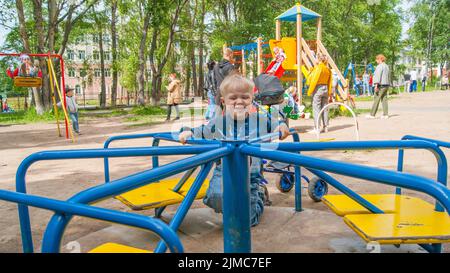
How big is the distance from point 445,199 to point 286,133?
1595 millimetres

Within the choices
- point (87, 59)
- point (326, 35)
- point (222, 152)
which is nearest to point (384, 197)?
point (222, 152)

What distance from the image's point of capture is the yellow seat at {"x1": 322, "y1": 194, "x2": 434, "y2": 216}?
2.56 m

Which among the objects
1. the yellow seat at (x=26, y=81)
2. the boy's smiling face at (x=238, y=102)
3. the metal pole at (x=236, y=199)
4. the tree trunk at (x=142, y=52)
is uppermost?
the tree trunk at (x=142, y=52)

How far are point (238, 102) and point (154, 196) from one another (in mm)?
972

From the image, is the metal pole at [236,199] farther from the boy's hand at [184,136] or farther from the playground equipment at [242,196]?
the boy's hand at [184,136]

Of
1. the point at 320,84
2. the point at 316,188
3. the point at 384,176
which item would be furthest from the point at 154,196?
the point at 320,84

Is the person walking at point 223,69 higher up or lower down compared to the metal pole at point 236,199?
higher up

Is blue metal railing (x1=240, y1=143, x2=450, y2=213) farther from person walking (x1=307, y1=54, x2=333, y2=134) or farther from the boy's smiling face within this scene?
person walking (x1=307, y1=54, x2=333, y2=134)

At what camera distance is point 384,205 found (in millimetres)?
2670

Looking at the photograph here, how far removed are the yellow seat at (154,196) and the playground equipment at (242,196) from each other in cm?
45

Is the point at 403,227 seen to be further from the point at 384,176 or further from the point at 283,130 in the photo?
the point at 384,176

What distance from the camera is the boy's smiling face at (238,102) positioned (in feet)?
9.03

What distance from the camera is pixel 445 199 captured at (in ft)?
Answer: 3.74

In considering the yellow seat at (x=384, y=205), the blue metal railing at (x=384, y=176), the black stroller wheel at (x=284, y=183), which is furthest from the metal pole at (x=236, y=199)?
the black stroller wheel at (x=284, y=183)
